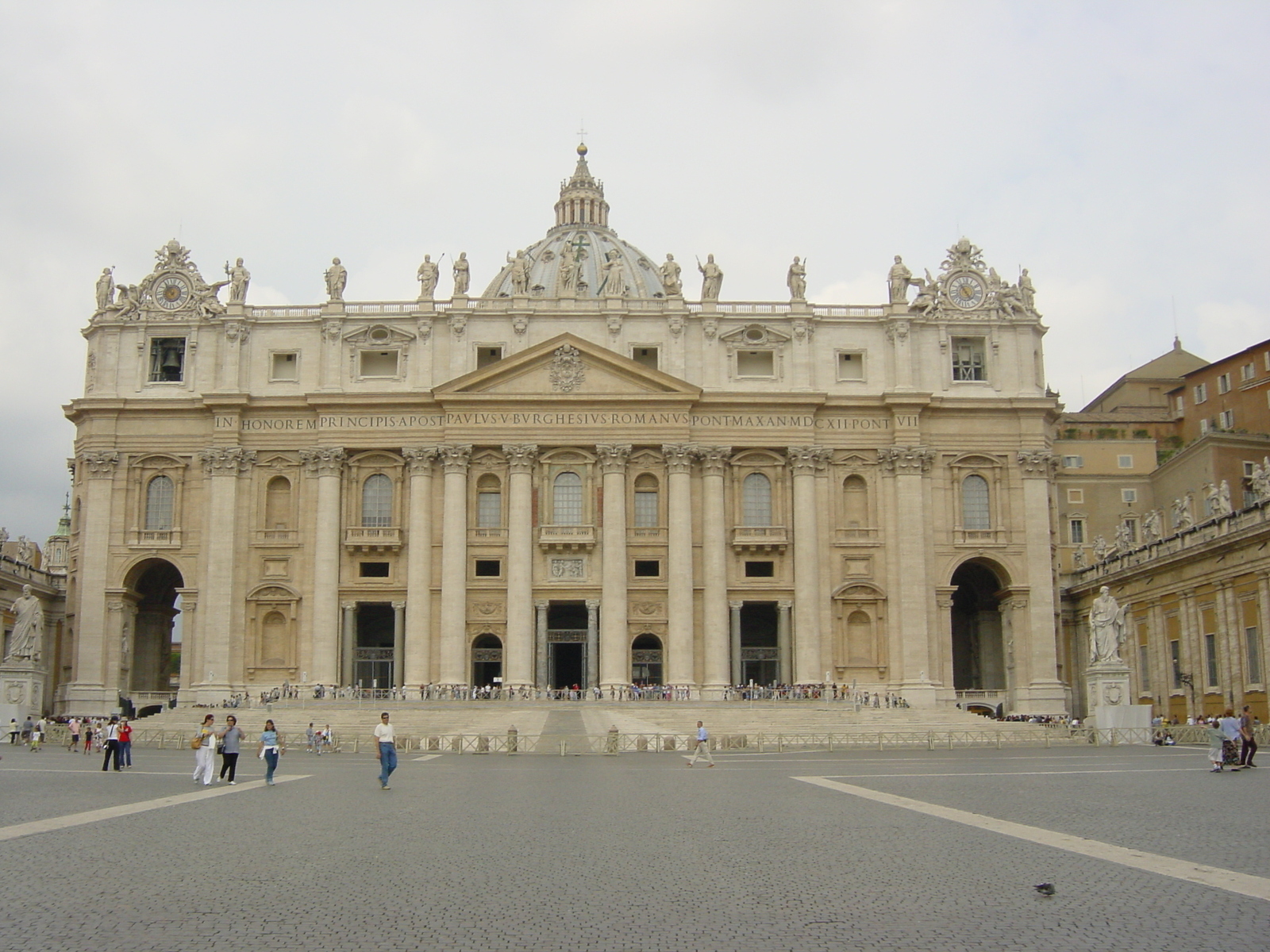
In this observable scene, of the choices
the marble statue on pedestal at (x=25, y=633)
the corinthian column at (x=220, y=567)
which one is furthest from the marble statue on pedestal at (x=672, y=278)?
the marble statue on pedestal at (x=25, y=633)

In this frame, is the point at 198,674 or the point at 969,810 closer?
the point at 969,810

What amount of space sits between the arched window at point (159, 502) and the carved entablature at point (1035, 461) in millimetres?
42199

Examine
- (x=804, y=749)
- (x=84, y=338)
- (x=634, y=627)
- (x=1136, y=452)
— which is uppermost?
(x=84, y=338)

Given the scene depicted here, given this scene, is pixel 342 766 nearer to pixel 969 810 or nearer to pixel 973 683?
pixel 969 810

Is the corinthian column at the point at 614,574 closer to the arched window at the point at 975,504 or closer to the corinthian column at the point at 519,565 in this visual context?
the corinthian column at the point at 519,565

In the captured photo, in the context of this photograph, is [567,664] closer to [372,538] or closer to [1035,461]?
[372,538]

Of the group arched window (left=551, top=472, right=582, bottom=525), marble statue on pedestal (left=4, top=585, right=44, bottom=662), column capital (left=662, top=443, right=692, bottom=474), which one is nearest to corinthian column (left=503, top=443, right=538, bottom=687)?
arched window (left=551, top=472, right=582, bottom=525)

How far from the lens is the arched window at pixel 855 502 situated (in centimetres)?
6600

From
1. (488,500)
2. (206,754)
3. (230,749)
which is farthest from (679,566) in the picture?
(206,754)

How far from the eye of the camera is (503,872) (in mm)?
13234

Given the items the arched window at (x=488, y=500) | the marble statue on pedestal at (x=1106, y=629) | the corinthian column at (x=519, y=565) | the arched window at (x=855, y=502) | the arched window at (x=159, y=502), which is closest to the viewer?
the marble statue on pedestal at (x=1106, y=629)

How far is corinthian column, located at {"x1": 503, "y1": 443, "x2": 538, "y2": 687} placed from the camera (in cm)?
6228

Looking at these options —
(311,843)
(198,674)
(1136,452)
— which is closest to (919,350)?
(1136,452)

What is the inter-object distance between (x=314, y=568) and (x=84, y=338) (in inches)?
697
